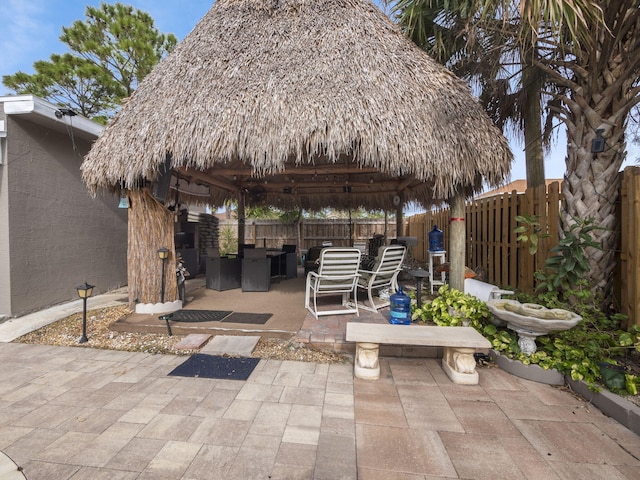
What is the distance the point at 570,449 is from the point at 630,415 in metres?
0.59

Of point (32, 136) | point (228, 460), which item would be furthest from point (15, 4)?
point (228, 460)

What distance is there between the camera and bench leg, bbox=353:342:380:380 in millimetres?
2461

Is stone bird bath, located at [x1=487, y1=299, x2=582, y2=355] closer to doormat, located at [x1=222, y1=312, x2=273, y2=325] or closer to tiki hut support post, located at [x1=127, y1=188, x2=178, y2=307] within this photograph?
doormat, located at [x1=222, y1=312, x2=273, y2=325]

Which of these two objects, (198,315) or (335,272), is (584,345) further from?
(198,315)

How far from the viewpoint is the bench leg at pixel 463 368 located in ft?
7.88

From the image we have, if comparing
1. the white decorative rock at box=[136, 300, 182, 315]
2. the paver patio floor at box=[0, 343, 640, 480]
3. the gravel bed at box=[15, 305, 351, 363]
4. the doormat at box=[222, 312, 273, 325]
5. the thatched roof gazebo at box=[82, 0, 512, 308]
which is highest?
the thatched roof gazebo at box=[82, 0, 512, 308]

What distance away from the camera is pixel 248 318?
3.75m

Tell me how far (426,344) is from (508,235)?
3.08 metres

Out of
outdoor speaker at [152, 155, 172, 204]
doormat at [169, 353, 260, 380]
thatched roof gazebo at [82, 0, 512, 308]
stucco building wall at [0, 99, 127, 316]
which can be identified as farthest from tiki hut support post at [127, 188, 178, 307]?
stucco building wall at [0, 99, 127, 316]

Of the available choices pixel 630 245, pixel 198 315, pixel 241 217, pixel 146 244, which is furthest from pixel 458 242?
pixel 241 217

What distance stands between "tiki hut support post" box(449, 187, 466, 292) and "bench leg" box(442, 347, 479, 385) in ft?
4.37

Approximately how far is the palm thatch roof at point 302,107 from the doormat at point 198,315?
188 cm

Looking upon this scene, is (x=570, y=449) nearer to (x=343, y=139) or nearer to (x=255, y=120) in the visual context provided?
(x=343, y=139)

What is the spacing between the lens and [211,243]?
9570 mm
